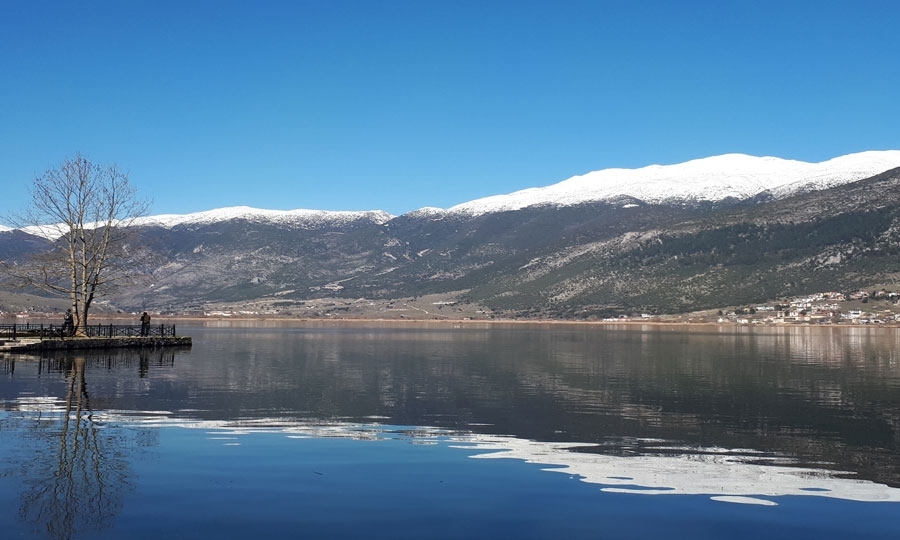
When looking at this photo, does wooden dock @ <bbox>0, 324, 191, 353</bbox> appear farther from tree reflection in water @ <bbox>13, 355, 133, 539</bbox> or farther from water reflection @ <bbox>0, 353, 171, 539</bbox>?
tree reflection in water @ <bbox>13, 355, 133, 539</bbox>

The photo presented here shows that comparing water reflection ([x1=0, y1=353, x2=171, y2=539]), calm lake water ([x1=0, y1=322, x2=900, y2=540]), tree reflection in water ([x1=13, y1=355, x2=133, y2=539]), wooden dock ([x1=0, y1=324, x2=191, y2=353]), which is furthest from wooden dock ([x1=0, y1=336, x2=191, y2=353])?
tree reflection in water ([x1=13, y1=355, x2=133, y2=539])

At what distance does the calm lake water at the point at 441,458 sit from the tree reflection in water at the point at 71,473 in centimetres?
7

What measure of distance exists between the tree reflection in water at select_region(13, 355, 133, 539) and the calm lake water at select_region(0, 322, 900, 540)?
0.23 ft

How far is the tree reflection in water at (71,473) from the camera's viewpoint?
16344 mm

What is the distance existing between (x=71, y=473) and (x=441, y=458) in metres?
9.13

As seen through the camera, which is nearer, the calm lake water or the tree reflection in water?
the tree reflection in water

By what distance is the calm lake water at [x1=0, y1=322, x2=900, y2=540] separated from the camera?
16.7 m

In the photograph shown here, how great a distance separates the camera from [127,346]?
78.5m

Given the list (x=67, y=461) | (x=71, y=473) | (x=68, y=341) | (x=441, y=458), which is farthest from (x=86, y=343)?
(x=441, y=458)

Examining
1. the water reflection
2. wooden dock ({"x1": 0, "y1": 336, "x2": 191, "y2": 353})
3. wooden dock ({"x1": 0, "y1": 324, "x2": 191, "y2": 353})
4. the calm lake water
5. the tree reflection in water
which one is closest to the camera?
the tree reflection in water

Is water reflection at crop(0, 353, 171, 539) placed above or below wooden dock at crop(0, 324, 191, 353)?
below

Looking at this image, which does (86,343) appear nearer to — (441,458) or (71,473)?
(71,473)

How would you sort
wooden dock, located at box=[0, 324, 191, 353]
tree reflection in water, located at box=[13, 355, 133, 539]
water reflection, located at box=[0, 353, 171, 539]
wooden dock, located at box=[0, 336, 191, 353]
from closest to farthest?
tree reflection in water, located at box=[13, 355, 133, 539], water reflection, located at box=[0, 353, 171, 539], wooden dock, located at box=[0, 336, 191, 353], wooden dock, located at box=[0, 324, 191, 353]

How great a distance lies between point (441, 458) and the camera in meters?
23.7
